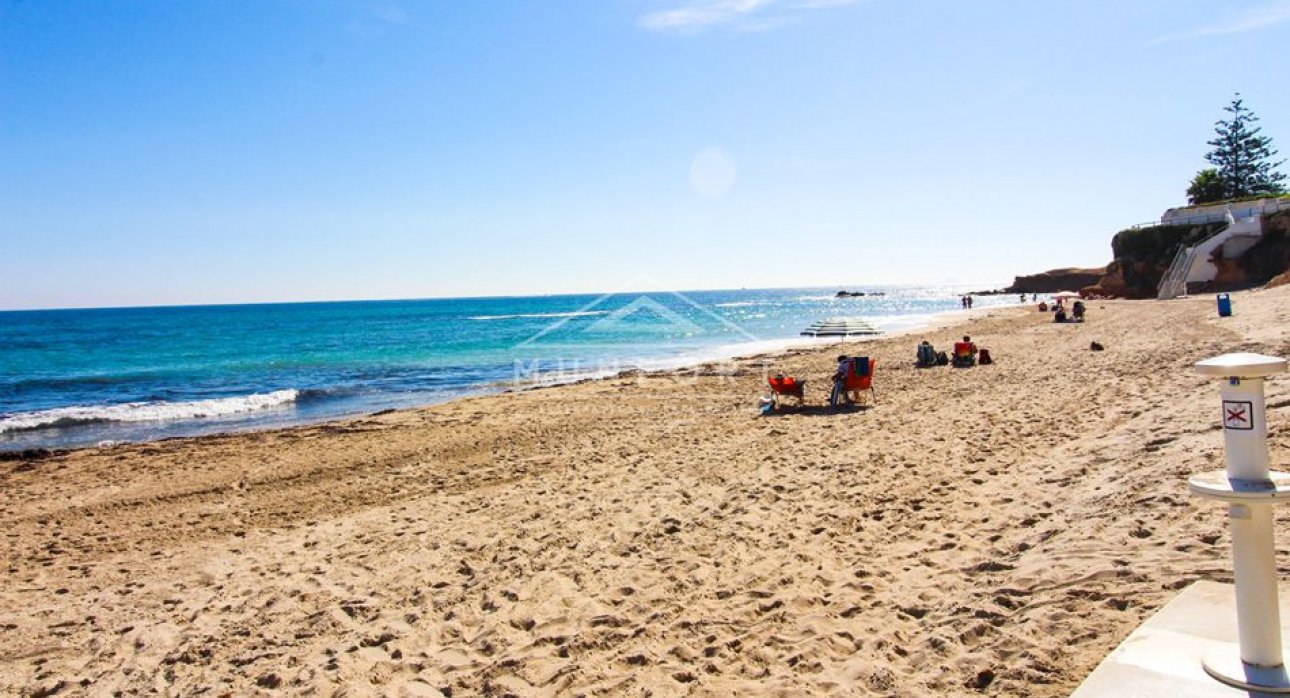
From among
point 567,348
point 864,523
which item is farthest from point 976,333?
point 864,523

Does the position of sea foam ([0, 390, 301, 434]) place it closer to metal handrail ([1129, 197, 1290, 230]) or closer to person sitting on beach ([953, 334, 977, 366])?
person sitting on beach ([953, 334, 977, 366])

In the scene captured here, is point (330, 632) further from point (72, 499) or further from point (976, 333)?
point (976, 333)

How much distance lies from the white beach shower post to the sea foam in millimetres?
19925

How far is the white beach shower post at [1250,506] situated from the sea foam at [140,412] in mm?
19925

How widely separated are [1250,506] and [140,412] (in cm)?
2164

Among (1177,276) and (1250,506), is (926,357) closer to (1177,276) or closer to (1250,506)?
(1250,506)

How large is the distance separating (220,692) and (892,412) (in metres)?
10.0

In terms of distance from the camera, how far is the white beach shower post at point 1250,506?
2.45 meters

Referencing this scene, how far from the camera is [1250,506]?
2539 millimetres

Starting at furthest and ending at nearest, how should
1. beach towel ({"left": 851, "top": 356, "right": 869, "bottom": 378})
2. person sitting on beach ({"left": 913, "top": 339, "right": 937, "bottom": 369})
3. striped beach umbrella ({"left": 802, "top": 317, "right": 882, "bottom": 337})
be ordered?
striped beach umbrella ({"left": 802, "top": 317, "right": 882, "bottom": 337})
person sitting on beach ({"left": 913, "top": 339, "right": 937, "bottom": 369})
beach towel ({"left": 851, "top": 356, "right": 869, "bottom": 378})

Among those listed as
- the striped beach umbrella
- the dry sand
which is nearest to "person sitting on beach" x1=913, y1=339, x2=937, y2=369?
the striped beach umbrella

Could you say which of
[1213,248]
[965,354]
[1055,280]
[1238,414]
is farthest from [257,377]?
[1055,280]

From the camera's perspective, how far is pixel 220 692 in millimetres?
4090

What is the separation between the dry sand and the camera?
13.0 feet
